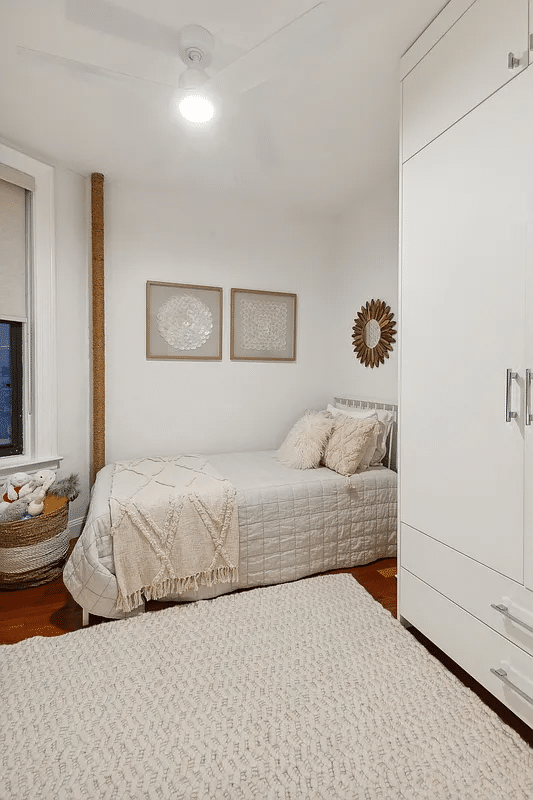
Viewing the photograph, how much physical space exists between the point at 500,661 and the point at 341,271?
3054 millimetres

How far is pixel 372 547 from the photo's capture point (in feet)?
8.64

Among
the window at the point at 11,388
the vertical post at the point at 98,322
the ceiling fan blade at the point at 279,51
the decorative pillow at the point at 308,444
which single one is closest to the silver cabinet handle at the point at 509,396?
the ceiling fan blade at the point at 279,51

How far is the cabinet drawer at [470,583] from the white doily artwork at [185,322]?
214 cm

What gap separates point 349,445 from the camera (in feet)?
8.77

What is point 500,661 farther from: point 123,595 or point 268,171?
point 268,171

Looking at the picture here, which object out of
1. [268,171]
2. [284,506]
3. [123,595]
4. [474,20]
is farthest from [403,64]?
[123,595]

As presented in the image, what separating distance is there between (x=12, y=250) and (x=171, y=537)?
2.09 m

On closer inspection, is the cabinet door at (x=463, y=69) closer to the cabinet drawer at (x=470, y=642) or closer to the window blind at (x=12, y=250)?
the cabinet drawer at (x=470, y=642)

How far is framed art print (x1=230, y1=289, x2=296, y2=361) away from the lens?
136 inches

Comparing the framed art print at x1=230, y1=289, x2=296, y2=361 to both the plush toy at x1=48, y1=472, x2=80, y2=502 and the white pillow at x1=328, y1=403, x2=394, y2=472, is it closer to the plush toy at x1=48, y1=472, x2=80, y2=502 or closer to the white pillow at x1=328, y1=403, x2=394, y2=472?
the white pillow at x1=328, y1=403, x2=394, y2=472

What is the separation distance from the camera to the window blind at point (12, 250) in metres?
2.61

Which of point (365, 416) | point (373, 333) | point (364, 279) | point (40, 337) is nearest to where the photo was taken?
point (40, 337)

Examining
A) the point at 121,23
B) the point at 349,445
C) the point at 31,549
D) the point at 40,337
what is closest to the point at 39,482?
the point at 31,549

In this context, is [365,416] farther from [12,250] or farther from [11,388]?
[12,250]
